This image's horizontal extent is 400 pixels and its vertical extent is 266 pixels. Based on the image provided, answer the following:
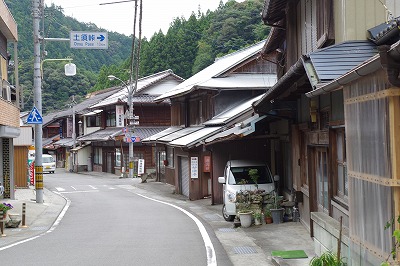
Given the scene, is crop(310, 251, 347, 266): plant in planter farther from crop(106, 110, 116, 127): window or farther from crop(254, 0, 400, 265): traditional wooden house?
crop(106, 110, 116, 127): window

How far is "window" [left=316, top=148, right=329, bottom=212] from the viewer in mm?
12977

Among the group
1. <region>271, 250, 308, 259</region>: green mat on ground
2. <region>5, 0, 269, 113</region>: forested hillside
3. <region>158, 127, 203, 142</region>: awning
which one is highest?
<region>5, 0, 269, 113</region>: forested hillside

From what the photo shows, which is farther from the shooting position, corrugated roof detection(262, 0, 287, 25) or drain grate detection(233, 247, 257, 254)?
corrugated roof detection(262, 0, 287, 25)

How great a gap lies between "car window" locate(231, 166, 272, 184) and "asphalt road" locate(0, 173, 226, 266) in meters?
2.29

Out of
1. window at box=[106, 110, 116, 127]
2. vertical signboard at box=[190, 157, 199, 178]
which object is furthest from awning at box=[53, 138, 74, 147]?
vertical signboard at box=[190, 157, 199, 178]

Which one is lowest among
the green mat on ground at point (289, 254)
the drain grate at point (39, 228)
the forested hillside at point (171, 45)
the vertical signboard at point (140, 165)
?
the drain grate at point (39, 228)

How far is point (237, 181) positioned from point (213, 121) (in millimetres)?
9183

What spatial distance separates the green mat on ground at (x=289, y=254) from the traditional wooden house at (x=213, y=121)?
868 centimetres

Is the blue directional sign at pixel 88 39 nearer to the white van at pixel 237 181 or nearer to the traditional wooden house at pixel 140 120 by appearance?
the white van at pixel 237 181

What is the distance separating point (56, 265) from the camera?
11.5 metres

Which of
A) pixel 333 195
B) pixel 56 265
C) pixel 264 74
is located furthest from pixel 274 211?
pixel 264 74

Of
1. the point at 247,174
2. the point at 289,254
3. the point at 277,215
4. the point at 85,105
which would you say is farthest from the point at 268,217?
the point at 85,105

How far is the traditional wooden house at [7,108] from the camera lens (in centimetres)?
2182

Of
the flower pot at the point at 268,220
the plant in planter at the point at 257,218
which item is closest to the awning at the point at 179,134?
the plant in planter at the point at 257,218
